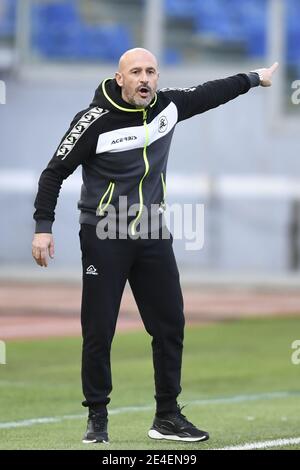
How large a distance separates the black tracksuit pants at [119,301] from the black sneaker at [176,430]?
0.20ft

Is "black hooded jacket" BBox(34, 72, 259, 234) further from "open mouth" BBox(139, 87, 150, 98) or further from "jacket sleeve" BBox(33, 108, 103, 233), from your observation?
"open mouth" BBox(139, 87, 150, 98)

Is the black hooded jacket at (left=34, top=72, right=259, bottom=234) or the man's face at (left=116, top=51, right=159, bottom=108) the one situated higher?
the man's face at (left=116, top=51, right=159, bottom=108)

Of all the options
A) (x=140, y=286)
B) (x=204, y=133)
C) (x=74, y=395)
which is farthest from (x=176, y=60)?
(x=140, y=286)

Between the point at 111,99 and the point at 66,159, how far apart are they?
425mm

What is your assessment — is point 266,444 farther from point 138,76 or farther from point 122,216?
point 138,76

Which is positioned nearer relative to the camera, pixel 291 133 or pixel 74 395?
pixel 74 395

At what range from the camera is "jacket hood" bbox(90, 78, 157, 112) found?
742cm

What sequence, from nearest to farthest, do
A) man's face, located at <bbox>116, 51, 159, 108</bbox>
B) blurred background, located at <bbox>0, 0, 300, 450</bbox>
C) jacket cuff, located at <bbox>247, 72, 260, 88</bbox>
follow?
man's face, located at <bbox>116, 51, 159, 108</bbox> < jacket cuff, located at <bbox>247, 72, 260, 88</bbox> < blurred background, located at <bbox>0, 0, 300, 450</bbox>

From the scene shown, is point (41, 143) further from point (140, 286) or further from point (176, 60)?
point (140, 286)

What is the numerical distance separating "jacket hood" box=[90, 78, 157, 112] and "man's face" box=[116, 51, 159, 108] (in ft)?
0.14

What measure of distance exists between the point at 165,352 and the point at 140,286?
16.3 inches

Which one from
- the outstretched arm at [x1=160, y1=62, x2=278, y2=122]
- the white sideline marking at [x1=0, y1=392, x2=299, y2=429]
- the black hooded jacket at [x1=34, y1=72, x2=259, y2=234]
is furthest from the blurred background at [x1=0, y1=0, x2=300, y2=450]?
the black hooded jacket at [x1=34, y1=72, x2=259, y2=234]
